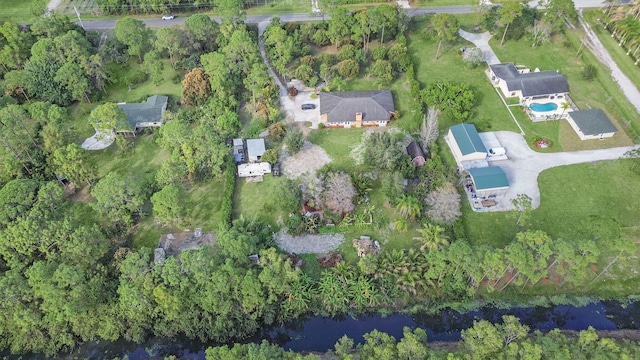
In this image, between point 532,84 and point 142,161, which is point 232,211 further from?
point 532,84

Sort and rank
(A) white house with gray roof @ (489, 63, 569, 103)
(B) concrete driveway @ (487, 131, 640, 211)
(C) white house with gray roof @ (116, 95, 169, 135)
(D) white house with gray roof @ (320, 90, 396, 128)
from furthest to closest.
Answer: (A) white house with gray roof @ (489, 63, 569, 103) < (C) white house with gray roof @ (116, 95, 169, 135) < (D) white house with gray roof @ (320, 90, 396, 128) < (B) concrete driveway @ (487, 131, 640, 211)

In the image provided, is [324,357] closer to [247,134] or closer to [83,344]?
[83,344]

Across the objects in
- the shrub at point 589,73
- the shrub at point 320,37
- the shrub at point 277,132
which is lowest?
the shrub at point 277,132

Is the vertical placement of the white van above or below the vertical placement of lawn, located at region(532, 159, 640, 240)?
above

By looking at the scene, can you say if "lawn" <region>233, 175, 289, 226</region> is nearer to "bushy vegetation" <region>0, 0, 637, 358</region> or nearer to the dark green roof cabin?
"bushy vegetation" <region>0, 0, 637, 358</region>

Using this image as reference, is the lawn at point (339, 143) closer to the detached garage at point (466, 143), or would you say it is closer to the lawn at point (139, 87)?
the detached garage at point (466, 143)

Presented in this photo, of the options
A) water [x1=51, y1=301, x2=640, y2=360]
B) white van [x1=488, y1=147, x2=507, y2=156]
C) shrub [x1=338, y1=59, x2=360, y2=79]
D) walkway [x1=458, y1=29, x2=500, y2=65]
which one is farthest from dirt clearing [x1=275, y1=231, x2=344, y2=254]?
walkway [x1=458, y1=29, x2=500, y2=65]

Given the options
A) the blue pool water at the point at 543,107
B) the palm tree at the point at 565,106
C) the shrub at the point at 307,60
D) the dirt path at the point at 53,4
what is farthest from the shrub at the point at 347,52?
the dirt path at the point at 53,4
